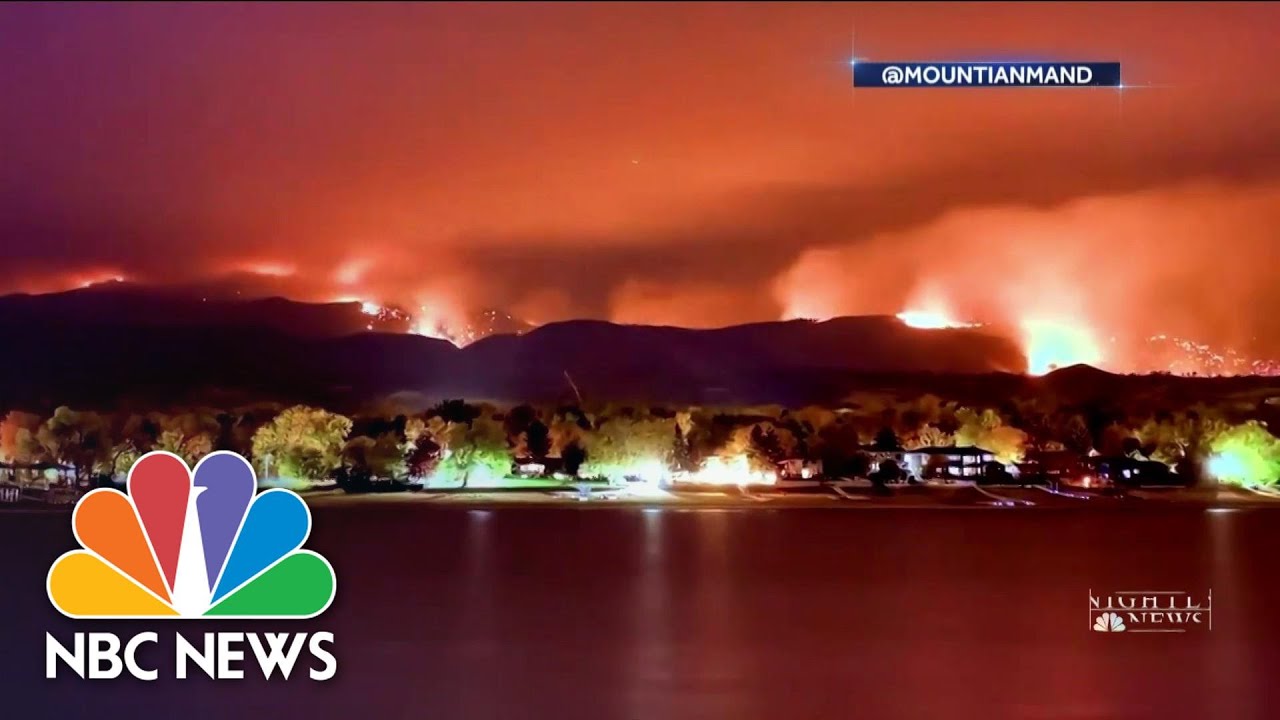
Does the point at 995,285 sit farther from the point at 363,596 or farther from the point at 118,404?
the point at 118,404

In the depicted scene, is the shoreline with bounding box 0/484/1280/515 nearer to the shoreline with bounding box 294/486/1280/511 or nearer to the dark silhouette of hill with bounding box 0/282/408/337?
the shoreline with bounding box 294/486/1280/511

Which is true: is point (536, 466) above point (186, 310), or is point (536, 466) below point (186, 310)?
below

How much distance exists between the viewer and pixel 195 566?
66.1 inches

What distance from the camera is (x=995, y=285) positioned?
1.70m

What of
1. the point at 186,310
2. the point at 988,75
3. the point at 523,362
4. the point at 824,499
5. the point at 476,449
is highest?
the point at 988,75

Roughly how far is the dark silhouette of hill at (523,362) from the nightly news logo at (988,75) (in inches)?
19.6

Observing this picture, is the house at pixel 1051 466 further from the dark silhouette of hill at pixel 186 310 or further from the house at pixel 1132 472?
the dark silhouette of hill at pixel 186 310

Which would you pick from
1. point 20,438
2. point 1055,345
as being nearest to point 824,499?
point 1055,345

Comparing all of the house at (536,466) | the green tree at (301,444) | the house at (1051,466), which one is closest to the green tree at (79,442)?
the green tree at (301,444)

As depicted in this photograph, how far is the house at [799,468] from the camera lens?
170 centimetres

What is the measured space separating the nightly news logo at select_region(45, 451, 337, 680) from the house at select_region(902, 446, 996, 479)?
1.25 meters

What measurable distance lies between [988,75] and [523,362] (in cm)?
113

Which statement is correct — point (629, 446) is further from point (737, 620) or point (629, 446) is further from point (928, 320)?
point (928, 320)

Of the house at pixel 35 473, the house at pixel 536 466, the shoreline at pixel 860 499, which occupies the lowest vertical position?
the shoreline at pixel 860 499
